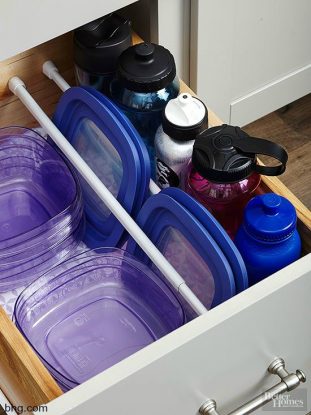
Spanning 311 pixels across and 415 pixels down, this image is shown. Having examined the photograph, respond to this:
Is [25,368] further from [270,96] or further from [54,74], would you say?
[270,96]

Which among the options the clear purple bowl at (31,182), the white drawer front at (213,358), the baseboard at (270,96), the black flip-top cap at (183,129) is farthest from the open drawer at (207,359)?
the baseboard at (270,96)

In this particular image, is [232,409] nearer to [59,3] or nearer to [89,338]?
[89,338]

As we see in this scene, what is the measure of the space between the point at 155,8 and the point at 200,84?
0.18 m

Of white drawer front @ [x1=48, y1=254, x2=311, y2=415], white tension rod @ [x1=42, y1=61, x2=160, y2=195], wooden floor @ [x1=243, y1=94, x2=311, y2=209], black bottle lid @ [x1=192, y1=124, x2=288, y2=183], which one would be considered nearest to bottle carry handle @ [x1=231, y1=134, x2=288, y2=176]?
black bottle lid @ [x1=192, y1=124, x2=288, y2=183]

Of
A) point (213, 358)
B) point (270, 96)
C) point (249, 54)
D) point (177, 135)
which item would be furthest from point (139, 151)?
point (270, 96)

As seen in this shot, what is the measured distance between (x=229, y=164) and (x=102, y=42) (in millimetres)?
299

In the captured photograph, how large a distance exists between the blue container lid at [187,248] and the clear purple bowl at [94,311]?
0.03 metres

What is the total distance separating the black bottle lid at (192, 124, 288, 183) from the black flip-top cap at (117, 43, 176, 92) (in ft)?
0.42

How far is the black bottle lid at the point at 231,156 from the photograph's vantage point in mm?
942

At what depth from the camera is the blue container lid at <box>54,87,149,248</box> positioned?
3.48 feet

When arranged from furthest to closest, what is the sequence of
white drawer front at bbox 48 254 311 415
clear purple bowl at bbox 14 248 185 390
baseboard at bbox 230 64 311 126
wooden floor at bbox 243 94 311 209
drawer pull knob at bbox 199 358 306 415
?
wooden floor at bbox 243 94 311 209, baseboard at bbox 230 64 311 126, clear purple bowl at bbox 14 248 185 390, drawer pull knob at bbox 199 358 306 415, white drawer front at bbox 48 254 311 415

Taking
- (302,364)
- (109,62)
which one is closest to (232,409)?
(302,364)

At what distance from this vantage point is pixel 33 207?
119 centimetres

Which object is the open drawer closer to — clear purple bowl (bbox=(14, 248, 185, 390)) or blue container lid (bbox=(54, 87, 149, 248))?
clear purple bowl (bbox=(14, 248, 185, 390))
